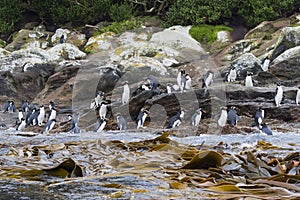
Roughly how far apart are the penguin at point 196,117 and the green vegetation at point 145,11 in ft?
54.0

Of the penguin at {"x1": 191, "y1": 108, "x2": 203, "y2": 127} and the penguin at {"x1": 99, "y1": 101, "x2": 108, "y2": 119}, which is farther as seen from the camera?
the penguin at {"x1": 99, "y1": 101, "x2": 108, "y2": 119}

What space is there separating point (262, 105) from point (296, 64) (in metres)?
4.07

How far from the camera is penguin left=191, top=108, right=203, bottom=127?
452 inches

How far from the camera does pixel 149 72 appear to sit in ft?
61.9

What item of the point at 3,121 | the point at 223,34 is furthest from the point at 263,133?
the point at 223,34

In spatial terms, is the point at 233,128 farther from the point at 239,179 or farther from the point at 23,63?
the point at 23,63

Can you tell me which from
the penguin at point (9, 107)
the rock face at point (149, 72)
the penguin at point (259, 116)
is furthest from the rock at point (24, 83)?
the penguin at point (259, 116)

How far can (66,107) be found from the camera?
59.4 feet

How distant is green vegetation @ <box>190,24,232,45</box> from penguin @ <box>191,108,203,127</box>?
15.2 metres

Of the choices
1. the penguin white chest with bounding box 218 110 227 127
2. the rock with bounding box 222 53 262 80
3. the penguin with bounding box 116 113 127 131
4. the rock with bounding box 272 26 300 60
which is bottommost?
the penguin with bounding box 116 113 127 131

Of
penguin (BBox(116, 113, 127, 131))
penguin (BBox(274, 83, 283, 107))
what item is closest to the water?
penguin (BBox(116, 113, 127, 131))

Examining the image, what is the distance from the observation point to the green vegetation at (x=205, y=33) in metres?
27.1

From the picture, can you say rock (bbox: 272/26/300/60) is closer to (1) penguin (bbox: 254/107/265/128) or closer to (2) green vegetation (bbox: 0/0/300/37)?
(2) green vegetation (bbox: 0/0/300/37)

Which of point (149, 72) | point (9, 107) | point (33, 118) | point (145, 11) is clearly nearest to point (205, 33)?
point (145, 11)
